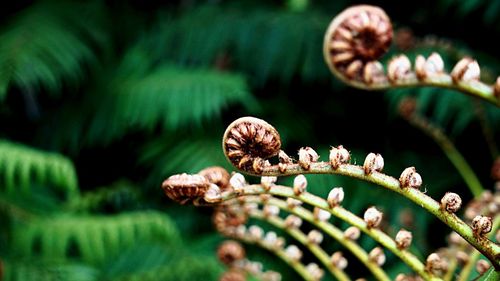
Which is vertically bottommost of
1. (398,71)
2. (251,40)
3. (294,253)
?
(251,40)

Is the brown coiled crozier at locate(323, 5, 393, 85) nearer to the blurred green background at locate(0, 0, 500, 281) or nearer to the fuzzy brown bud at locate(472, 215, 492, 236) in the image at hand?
the fuzzy brown bud at locate(472, 215, 492, 236)

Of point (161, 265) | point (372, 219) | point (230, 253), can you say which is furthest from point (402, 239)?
point (161, 265)

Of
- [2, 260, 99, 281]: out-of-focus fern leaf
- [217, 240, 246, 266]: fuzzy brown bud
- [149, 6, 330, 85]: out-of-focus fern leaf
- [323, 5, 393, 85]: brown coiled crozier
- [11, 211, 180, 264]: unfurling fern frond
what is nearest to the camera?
[323, 5, 393, 85]: brown coiled crozier

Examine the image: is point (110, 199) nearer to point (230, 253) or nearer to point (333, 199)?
point (230, 253)

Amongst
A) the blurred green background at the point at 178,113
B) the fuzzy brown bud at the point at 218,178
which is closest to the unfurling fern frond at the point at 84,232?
the blurred green background at the point at 178,113

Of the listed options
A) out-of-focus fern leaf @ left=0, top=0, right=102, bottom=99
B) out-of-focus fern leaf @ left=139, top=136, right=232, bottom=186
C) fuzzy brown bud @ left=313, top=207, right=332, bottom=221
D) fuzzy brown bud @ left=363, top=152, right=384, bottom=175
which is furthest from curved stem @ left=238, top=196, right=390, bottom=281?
out-of-focus fern leaf @ left=0, top=0, right=102, bottom=99

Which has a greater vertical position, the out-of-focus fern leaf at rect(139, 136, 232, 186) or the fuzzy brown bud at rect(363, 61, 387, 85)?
the fuzzy brown bud at rect(363, 61, 387, 85)
